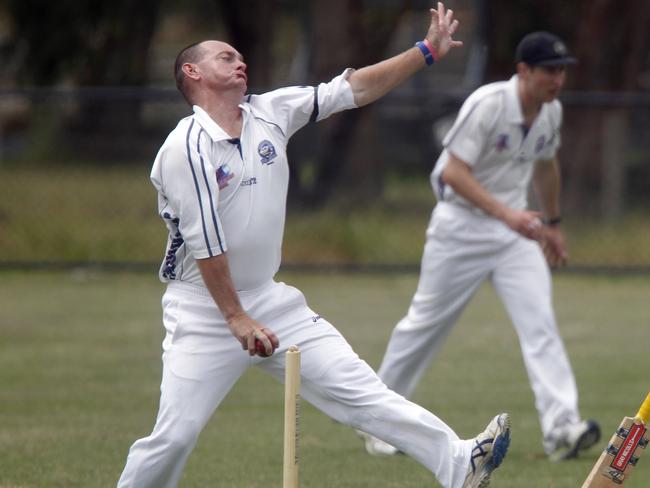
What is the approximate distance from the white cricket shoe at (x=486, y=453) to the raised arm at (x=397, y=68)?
4.87ft

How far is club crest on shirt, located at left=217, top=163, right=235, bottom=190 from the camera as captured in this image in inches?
218

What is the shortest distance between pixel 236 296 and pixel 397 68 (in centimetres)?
122

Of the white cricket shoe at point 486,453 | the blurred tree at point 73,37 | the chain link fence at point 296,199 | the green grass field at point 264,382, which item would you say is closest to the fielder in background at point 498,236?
the green grass field at point 264,382

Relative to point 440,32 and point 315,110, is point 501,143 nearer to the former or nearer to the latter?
point 440,32

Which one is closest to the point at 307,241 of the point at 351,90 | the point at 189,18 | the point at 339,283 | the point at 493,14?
the point at 339,283

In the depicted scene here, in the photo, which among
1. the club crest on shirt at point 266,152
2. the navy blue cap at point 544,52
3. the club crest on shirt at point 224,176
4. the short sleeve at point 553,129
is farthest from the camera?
the short sleeve at point 553,129

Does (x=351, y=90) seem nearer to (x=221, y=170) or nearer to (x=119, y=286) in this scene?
(x=221, y=170)

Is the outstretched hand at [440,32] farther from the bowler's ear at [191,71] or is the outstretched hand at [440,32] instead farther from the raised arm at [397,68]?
the bowler's ear at [191,71]

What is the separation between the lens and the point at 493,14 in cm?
2864

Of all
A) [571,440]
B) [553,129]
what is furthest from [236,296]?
[553,129]

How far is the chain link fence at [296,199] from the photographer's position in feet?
54.0

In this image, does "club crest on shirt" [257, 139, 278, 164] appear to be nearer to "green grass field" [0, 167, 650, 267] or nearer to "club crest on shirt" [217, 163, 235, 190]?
"club crest on shirt" [217, 163, 235, 190]

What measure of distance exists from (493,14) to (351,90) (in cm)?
2335

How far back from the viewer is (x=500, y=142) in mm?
7922
